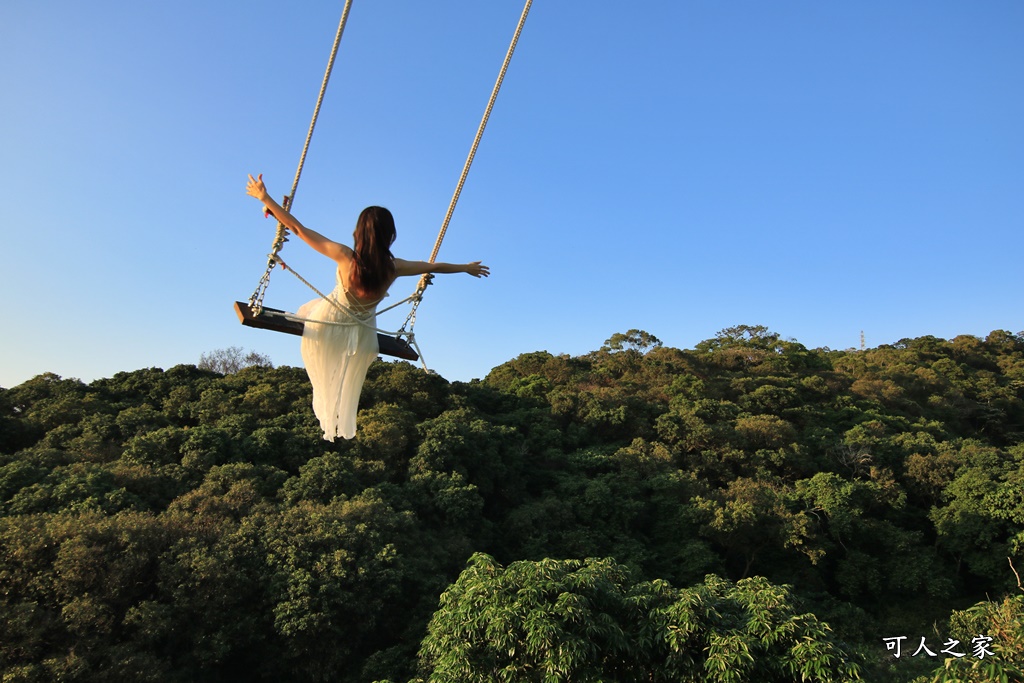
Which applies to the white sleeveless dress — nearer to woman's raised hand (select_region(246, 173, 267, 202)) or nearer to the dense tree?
woman's raised hand (select_region(246, 173, 267, 202))

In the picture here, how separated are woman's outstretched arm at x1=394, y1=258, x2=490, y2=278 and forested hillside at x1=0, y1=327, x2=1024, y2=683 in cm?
332

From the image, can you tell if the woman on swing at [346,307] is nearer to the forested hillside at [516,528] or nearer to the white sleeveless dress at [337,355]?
the white sleeveless dress at [337,355]

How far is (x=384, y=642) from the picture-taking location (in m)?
10.3

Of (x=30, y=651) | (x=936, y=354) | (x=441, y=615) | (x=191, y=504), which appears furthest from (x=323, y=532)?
(x=936, y=354)

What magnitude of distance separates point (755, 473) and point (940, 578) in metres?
3.67

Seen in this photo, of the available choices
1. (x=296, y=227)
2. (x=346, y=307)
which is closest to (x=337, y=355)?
(x=346, y=307)

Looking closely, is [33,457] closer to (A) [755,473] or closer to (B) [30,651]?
(B) [30,651]

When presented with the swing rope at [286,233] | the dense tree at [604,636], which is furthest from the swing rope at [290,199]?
the dense tree at [604,636]

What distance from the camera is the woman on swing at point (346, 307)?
287 centimetres

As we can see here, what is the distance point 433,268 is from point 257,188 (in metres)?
0.76

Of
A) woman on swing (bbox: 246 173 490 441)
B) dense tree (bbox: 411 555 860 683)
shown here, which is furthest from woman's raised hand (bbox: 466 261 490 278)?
dense tree (bbox: 411 555 860 683)

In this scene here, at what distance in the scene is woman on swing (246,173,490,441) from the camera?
2.87m

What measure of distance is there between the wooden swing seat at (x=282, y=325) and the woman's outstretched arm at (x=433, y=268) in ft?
1.28

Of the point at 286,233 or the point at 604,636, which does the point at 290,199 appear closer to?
the point at 286,233
